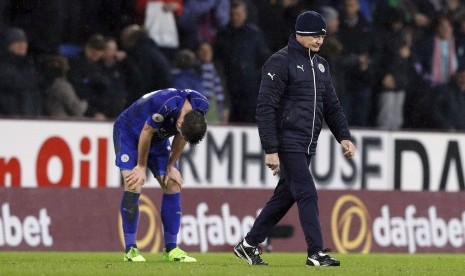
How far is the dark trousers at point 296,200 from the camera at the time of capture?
12.5 metres

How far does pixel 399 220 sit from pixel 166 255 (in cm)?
731

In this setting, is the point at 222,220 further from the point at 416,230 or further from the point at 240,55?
the point at 416,230

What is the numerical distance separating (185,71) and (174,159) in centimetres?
598

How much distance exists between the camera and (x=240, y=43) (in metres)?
20.1

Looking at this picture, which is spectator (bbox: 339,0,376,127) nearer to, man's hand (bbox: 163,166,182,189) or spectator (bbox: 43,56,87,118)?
spectator (bbox: 43,56,87,118)

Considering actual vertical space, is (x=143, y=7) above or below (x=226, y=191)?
above

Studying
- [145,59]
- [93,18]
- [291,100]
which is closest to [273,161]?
[291,100]

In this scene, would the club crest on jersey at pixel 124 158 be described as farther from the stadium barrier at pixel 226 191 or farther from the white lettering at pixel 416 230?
the white lettering at pixel 416 230

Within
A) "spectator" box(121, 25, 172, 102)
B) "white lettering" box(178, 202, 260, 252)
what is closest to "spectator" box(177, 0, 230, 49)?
"spectator" box(121, 25, 172, 102)

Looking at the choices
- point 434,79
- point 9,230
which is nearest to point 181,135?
point 9,230

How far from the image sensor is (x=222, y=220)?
1920 cm

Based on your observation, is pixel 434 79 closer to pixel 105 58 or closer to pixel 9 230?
pixel 105 58

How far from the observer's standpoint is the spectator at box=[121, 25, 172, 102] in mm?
19017

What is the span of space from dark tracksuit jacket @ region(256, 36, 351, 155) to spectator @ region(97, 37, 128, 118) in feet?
20.4
